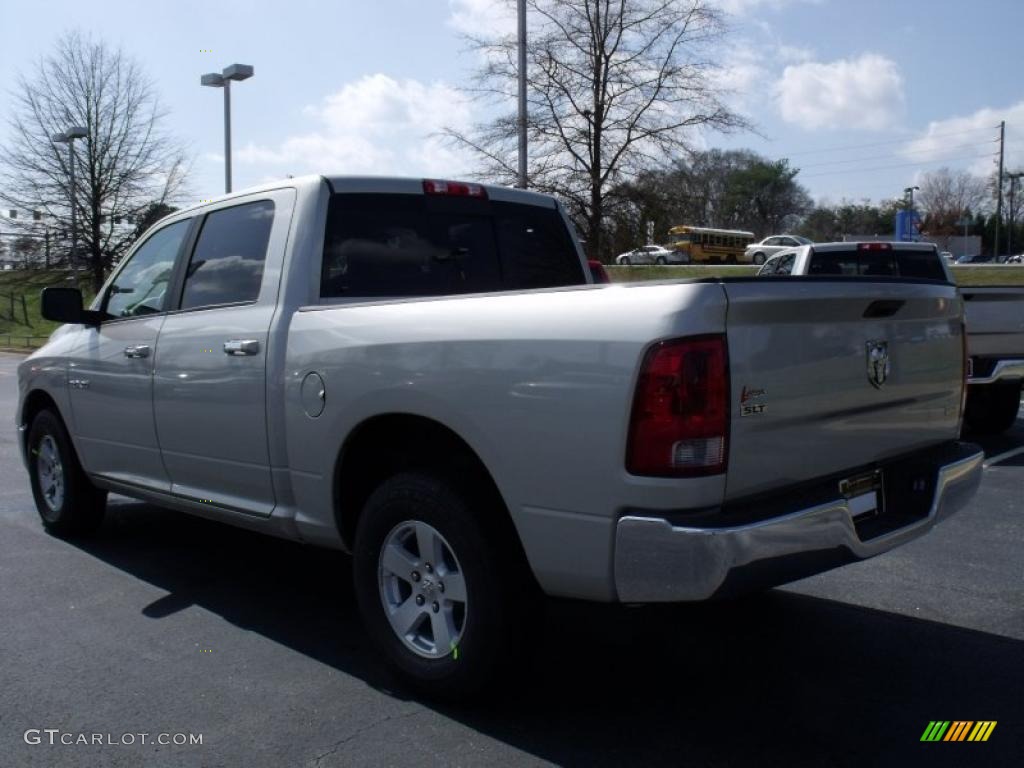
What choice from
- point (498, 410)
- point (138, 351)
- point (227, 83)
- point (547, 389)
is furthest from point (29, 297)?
point (547, 389)

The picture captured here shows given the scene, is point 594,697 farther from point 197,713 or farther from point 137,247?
point 137,247

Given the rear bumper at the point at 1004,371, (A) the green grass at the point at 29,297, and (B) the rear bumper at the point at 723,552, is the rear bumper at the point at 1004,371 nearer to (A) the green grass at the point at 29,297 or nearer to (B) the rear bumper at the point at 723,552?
(B) the rear bumper at the point at 723,552

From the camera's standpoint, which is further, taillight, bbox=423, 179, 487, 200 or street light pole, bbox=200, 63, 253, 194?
street light pole, bbox=200, 63, 253, 194

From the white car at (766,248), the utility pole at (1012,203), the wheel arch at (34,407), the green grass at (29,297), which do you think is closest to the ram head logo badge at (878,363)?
the wheel arch at (34,407)

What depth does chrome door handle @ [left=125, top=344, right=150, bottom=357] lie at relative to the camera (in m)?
5.15

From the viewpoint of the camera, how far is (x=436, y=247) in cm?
494

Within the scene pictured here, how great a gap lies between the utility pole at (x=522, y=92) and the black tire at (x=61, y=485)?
1129cm

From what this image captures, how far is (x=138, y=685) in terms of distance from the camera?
3984 mm

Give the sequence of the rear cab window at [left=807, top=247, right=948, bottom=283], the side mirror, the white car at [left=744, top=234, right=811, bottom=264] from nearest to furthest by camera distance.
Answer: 1. the side mirror
2. the rear cab window at [left=807, top=247, right=948, bottom=283]
3. the white car at [left=744, top=234, right=811, bottom=264]

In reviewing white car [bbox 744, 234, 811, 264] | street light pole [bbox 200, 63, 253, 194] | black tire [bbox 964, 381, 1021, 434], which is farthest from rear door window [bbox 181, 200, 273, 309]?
white car [bbox 744, 234, 811, 264]

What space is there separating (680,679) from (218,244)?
3.03 meters

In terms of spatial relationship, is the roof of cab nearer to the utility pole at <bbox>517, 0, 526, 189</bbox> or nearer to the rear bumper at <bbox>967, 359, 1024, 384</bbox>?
the rear bumper at <bbox>967, 359, 1024, 384</bbox>

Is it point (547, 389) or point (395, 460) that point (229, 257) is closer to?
point (395, 460)

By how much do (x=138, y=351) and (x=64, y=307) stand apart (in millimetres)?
789
